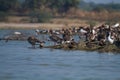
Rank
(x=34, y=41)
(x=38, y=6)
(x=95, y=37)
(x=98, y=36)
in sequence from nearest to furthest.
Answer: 1. (x=98, y=36)
2. (x=95, y=37)
3. (x=34, y=41)
4. (x=38, y=6)

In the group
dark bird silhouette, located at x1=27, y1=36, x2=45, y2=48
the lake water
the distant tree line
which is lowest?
the lake water

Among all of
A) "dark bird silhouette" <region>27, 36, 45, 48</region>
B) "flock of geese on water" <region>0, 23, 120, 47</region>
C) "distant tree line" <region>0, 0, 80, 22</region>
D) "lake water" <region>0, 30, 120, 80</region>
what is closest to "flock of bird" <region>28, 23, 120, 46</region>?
"flock of geese on water" <region>0, 23, 120, 47</region>

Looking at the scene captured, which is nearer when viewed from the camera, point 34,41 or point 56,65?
point 56,65

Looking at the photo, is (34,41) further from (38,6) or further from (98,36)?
(38,6)

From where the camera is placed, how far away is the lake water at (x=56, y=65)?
2361 cm

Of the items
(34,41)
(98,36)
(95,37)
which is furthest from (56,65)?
(34,41)

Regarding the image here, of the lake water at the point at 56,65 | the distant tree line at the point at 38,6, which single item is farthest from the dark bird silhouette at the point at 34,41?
the distant tree line at the point at 38,6

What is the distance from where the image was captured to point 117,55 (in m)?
30.8

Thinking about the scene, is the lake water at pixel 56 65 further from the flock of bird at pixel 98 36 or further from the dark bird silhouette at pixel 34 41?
the flock of bird at pixel 98 36

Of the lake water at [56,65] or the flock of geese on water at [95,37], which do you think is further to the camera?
the flock of geese on water at [95,37]

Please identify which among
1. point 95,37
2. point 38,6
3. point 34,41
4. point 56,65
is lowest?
point 56,65

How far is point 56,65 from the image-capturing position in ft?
89.4

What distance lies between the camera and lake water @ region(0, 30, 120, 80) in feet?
77.5

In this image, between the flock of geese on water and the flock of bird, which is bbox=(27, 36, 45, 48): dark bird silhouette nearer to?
the flock of geese on water
